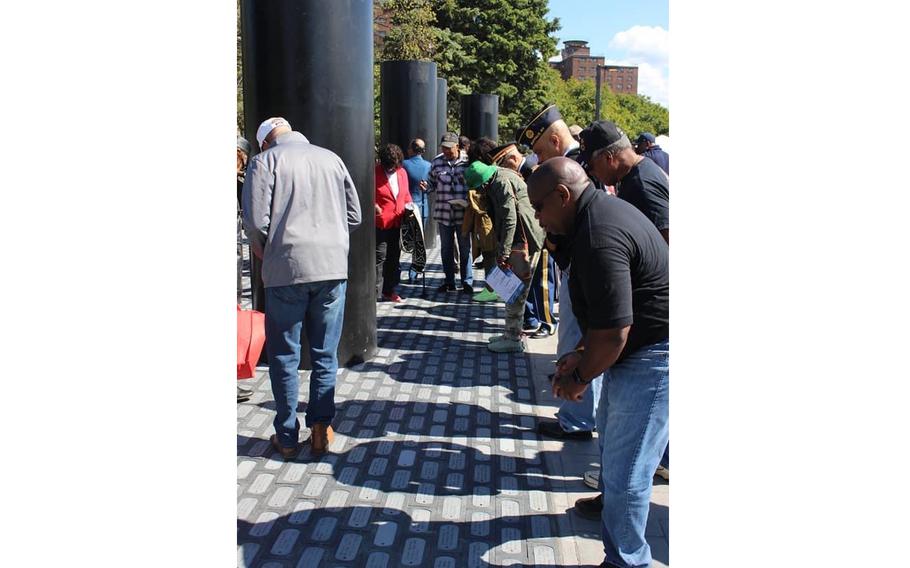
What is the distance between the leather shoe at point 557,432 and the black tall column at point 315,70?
94.4 inches

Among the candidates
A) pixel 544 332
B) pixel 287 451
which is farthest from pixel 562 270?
pixel 544 332

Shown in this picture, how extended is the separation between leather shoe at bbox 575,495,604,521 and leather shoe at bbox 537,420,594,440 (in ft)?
3.84

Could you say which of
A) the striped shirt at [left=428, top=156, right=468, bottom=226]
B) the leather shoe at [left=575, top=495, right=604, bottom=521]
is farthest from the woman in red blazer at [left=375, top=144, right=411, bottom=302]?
the leather shoe at [left=575, top=495, right=604, bottom=521]

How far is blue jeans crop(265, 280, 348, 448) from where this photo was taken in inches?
192

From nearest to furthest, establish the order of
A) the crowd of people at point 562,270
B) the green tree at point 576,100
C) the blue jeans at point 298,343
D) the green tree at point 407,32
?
1. the crowd of people at point 562,270
2. the blue jeans at point 298,343
3. the green tree at point 407,32
4. the green tree at point 576,100

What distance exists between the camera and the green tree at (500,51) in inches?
1784

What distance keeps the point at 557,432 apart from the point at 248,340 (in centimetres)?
207

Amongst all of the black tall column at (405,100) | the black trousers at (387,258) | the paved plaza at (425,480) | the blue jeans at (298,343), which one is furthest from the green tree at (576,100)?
the blue jeans at (298,343)

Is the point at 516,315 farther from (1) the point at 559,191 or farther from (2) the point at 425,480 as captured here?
(1) the point at 559,191

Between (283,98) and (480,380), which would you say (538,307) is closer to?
(480,380)

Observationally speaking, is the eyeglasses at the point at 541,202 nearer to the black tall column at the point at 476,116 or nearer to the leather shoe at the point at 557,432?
the leather shoe at the point at 557,432

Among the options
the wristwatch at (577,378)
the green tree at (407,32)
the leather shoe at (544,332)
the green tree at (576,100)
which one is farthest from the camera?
the green tree at (576,100)

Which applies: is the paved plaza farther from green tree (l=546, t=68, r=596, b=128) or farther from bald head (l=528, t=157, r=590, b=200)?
green tree (l=546, t=68, r=596, b=128)

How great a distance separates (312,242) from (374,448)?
1394 mm
